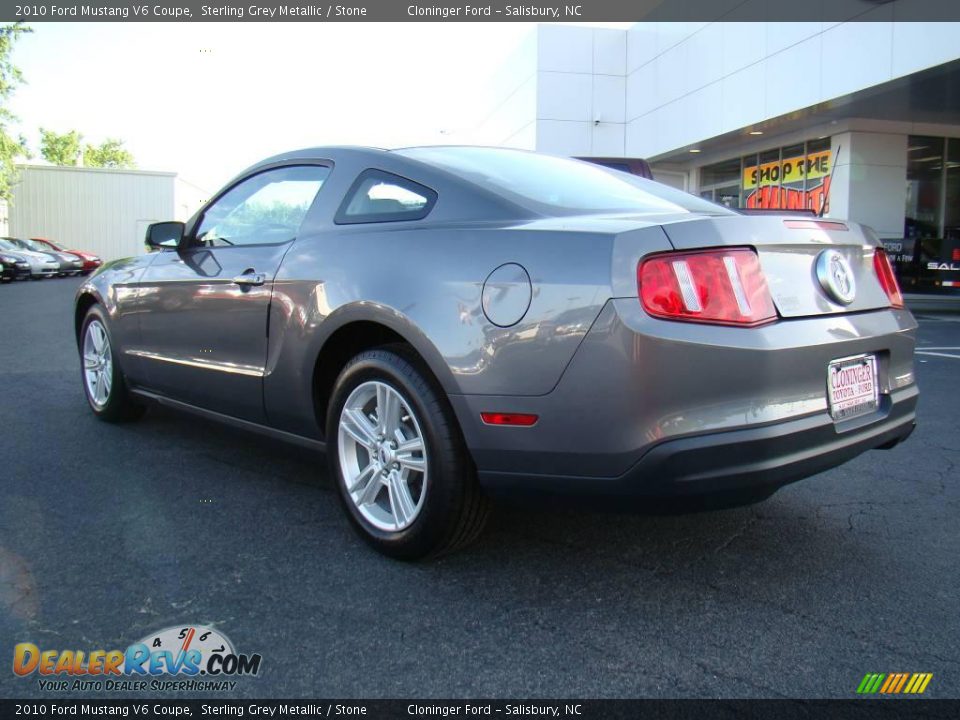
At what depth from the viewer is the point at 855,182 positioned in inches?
754

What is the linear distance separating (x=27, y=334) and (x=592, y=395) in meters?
9.61

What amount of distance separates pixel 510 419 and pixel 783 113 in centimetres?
1834

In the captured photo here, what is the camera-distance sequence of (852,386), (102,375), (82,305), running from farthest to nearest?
(82,305), (102,375), (852,386)

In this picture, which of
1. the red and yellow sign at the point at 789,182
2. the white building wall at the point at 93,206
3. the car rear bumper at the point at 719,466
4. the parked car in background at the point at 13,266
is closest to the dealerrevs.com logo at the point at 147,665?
the car rear bumper at the point at 719,466

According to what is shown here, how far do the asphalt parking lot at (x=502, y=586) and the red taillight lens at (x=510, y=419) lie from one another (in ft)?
1.93

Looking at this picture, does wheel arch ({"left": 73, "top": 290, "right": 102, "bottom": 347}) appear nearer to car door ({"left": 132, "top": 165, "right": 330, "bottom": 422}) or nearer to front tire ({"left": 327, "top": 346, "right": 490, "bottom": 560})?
car door ({"left": 132, "top": 165, "right": 330, "bottom": 422})

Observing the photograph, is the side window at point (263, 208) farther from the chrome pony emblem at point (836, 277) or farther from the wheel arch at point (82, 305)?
the chrome pony emblem at point (836, 277)

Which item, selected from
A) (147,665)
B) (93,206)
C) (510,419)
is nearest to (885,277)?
(510,419)

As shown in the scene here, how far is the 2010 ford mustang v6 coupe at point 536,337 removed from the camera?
7.62 ft

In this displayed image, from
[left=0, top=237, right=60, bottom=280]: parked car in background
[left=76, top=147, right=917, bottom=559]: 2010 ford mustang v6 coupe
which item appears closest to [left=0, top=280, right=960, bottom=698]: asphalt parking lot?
[left=76, top=147, right=917, bottom=559]: 2010 ford mustang v6 coupe

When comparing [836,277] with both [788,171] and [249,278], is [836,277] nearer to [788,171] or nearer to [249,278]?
[249,278]

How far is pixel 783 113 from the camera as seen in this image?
18500 mm

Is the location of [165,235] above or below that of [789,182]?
below
